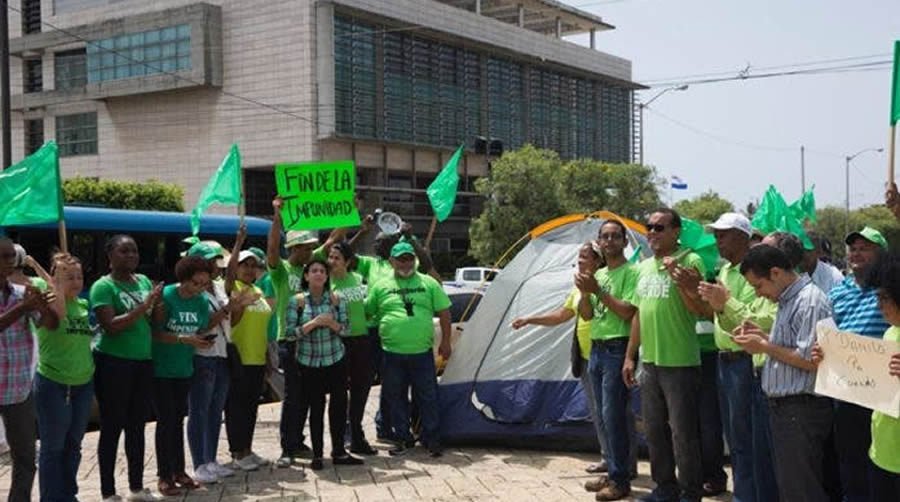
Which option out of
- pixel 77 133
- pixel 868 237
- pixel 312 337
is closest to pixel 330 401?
pixel 312 337

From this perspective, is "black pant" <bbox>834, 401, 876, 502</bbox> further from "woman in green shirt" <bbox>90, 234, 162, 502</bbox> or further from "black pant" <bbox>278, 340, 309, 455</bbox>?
"black pant" <bbox>278, 340, 309, 455</bbox>

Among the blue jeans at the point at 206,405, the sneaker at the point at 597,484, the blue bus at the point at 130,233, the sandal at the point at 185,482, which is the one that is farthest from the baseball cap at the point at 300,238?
the blue bus at the point at 130,233

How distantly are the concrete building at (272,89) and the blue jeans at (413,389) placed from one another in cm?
3174

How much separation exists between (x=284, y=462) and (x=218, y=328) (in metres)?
1.38

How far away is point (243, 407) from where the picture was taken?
798cm

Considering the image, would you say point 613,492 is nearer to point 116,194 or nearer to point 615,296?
point 615,296

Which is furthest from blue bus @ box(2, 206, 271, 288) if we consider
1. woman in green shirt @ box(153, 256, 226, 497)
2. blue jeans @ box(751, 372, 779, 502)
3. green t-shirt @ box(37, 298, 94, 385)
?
blue jeans @ box(751, 372, 779, 502)

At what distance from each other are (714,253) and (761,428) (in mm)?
1996

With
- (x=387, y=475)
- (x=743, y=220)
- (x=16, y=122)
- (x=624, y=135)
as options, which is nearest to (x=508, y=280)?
(x=387, y=475)

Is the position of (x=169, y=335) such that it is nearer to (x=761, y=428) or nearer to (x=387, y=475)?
(x=387, y=475)

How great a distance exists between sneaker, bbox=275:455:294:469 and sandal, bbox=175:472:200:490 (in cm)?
90

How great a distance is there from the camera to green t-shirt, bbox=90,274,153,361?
6508mm

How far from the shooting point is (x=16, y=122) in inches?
1841

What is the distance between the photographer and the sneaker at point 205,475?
7.50 m
